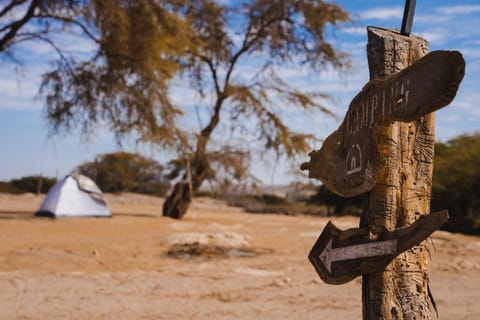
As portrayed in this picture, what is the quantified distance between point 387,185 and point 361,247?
1.11 feet

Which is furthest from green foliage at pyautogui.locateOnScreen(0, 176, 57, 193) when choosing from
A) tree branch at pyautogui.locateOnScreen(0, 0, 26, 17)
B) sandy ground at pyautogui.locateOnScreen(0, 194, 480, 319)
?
tree branch at pyautogui.locateOnScreen(0, 0, 26, 17)

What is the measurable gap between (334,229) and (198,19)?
48.0ft

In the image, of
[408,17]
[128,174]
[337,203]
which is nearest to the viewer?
[408,17]

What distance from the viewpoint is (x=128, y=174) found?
3400 centimetres

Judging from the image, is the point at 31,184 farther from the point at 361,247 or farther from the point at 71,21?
the point at 361,247

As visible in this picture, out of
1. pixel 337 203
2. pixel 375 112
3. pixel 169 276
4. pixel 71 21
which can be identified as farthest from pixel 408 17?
pixel 337 203

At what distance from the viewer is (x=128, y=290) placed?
25.1 feet

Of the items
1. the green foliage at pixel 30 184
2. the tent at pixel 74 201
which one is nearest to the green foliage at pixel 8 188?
the green foliage at pixel 30 184

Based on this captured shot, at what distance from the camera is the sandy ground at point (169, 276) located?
6598 millimetres

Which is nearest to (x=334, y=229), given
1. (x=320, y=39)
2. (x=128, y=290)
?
(x=128, y=290)

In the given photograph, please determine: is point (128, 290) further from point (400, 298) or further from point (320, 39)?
point (320, 39)

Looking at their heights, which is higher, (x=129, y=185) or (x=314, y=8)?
(x=314, y=8)

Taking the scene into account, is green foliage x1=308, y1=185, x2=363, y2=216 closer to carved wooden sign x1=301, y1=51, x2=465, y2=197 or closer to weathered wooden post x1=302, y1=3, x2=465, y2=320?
carved wooden sign x1=301, y1=51, x2=465, y2=197

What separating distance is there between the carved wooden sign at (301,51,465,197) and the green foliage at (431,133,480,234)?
13.6 metres
